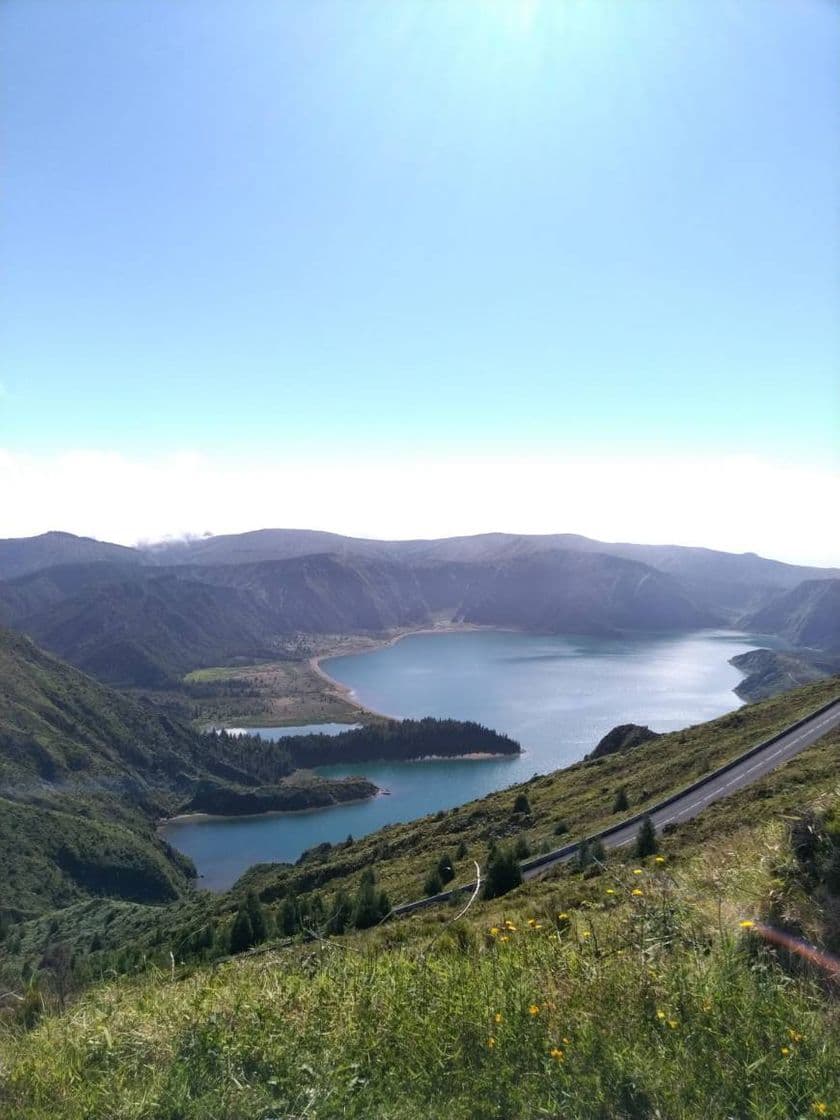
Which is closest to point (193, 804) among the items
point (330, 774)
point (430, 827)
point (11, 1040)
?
point (330, 774)

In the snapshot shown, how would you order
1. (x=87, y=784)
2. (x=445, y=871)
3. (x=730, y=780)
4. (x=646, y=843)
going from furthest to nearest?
(x=87, y=784)
(x=730, y=780)
(x=445, y=871)
(x=646, y=843)

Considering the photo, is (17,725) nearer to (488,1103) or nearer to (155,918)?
(155,918)

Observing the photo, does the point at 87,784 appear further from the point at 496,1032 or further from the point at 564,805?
the point at 496,1032

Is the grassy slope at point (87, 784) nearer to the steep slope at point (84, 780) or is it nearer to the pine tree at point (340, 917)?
the steep slope at point (84, 780)

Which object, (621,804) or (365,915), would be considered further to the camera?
(621,804)

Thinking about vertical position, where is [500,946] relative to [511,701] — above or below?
above

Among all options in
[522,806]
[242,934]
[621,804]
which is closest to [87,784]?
[522,806]

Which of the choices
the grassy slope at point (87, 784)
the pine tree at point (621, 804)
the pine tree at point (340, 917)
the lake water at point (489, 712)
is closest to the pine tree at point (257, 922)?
the pine tree at point (340, 917)
